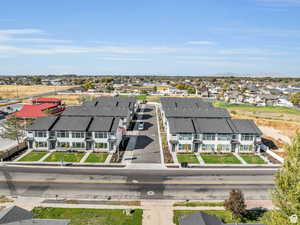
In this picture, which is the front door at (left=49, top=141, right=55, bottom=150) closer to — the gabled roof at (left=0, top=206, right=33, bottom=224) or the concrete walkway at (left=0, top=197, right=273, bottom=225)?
the concrete walkway at (left=0, top=197, right=273, bottom=225)

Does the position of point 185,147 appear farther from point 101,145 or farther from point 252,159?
point 101,145

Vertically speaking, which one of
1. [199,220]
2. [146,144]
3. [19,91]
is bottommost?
[146,144]

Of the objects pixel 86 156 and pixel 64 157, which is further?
pixel 86 156

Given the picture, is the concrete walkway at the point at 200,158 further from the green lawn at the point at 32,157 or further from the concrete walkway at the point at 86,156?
the green lawn at the point at 32,157

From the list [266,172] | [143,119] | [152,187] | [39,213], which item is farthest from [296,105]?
[39,213]

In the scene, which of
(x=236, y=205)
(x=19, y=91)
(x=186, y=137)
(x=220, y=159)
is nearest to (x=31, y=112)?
(x=186, y=137)

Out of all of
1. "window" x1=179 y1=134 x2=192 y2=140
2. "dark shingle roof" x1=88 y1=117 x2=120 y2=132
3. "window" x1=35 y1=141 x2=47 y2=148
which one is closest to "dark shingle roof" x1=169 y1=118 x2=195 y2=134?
"window" x1=179 y1=134 x2=192 y2=140
